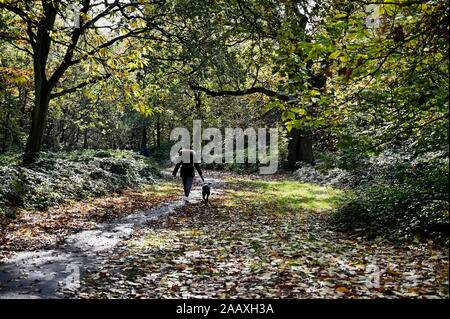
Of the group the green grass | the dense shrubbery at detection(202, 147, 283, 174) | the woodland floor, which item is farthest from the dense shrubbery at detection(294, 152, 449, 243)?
the dense shrubbery at detection(202, 147, 283, 174)

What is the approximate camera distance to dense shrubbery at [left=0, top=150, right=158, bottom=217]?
8842mm

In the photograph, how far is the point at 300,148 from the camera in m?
23.2

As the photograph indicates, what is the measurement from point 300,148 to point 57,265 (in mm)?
19766

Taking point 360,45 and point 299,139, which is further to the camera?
point 299,139

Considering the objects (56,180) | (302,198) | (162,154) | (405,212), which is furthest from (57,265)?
(162,154)

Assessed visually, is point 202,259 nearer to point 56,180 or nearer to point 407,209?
point 407,209

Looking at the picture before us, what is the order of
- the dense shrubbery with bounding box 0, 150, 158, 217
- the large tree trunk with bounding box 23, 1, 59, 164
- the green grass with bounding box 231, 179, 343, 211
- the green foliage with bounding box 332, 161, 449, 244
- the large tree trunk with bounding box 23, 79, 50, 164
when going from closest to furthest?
the green foliage with bounding box 332, 161, 449, 244 < the dense shrubbery with bounding box 0, 150, 158, 217 < the green grass with bounding box 231, 179, 343, 211 < the large tree trunk with bounding box 23, 1, 59, 164 < the large tree trunk with bounding box 23, 79, 50, 164

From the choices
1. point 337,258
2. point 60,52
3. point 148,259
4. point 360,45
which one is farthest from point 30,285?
point 60,52

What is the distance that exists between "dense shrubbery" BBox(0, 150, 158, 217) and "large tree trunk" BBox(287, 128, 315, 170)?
11.7 metres

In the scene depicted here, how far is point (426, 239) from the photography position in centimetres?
578

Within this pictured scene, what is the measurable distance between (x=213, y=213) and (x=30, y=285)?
6.65 metres

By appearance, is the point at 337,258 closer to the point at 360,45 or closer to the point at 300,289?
the point at 300,289

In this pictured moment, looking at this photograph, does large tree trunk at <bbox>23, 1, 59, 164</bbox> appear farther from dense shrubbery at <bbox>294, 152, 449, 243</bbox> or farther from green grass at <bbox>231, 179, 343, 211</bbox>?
dense shrubbery at <bbox>294, 152, 449, 243</bbox>

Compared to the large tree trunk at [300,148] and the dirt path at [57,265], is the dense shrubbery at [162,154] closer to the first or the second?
the large tree trunk at [300,148]
